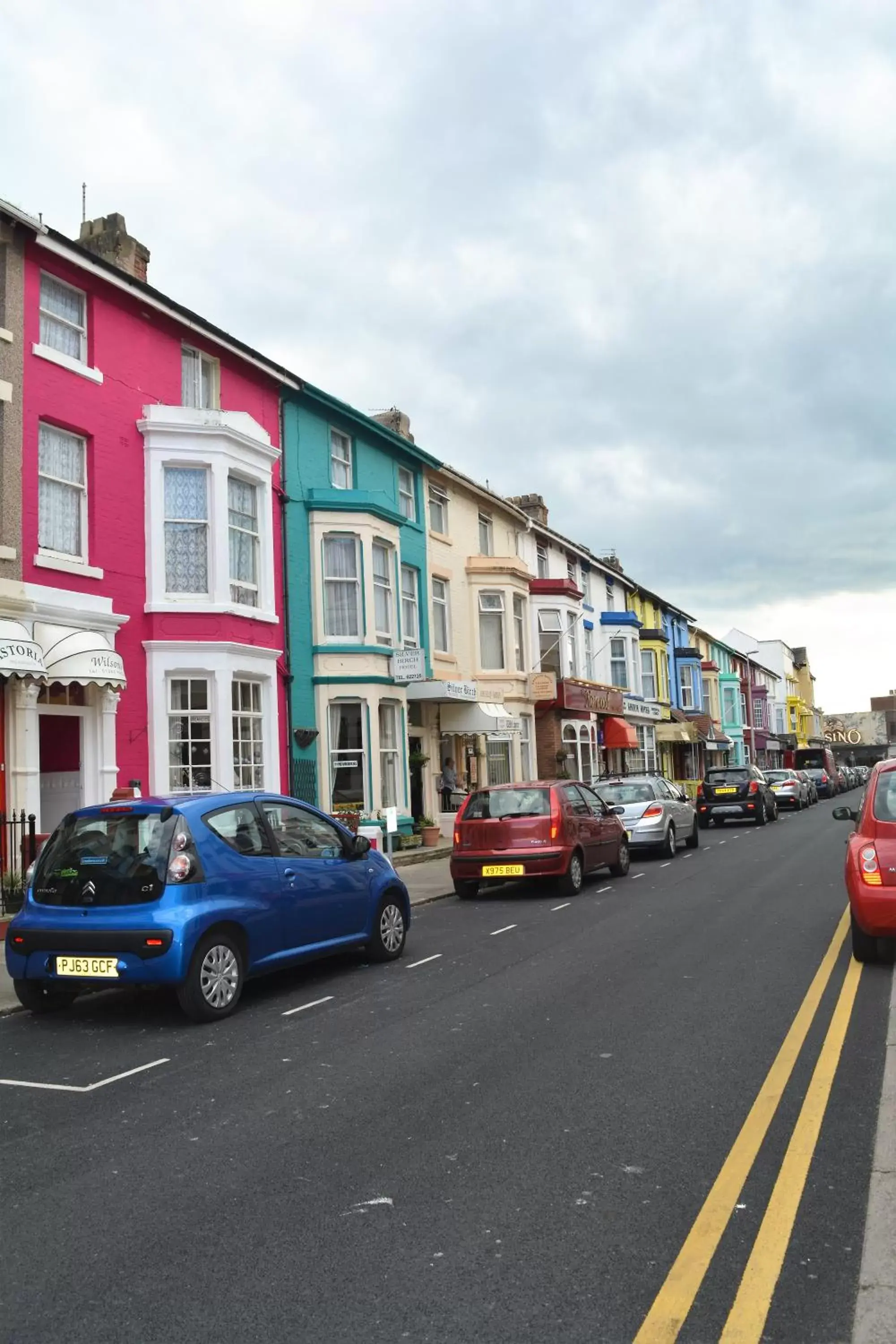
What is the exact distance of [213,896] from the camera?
775 centimetres

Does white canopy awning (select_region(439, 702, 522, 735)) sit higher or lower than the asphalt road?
higher

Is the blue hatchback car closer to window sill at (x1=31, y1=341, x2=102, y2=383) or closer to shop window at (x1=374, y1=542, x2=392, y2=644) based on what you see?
window sill at (x1=31, y1=341, x2=102, y2=383)

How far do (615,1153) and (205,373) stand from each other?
54.9 feet

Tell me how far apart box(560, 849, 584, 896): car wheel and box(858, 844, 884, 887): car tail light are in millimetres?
6546

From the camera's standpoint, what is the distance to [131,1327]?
3.32 meters

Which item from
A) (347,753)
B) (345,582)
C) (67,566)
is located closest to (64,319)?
(67,566)

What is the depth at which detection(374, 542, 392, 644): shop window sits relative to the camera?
22.3 metres

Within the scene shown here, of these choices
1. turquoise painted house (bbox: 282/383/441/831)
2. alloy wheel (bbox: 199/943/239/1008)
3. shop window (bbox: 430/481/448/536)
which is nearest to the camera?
alloy wheel (bbox: 199/943/239/1008)

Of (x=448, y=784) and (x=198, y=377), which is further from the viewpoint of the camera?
(x=448, y=784)

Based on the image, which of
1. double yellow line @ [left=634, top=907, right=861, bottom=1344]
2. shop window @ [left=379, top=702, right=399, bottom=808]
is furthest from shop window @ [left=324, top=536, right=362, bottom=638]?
double yellow line @ [left=634, top=907, right=861, bottom=1344]

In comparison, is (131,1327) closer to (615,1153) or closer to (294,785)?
(615,1153)

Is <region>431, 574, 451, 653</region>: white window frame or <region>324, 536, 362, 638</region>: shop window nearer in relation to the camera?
<region>324, 536, 362, 638</region>: shop window

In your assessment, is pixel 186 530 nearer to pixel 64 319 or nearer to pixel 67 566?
pixel 67 566

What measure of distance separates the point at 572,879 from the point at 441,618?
13.1m
